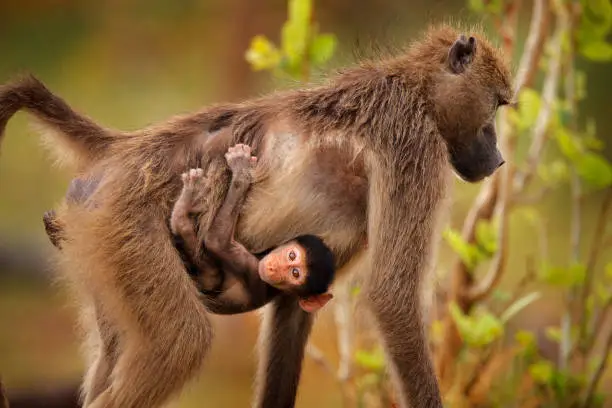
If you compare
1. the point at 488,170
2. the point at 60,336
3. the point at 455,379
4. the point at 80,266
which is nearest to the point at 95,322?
the point at 80,266

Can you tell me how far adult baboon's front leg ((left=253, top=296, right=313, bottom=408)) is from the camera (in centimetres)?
321

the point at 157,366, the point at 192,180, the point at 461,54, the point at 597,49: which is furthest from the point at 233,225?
the point at 597,49

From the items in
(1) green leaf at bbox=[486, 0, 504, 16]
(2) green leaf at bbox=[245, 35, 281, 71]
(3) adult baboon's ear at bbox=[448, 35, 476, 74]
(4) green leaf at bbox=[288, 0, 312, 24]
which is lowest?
(3) adult baboon's ear at bbox=[448, 35, 476, 74]

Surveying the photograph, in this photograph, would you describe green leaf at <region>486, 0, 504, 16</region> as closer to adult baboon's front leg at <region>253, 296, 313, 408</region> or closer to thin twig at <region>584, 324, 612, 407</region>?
thin twig at <region>584, 324, 612, 407</region>

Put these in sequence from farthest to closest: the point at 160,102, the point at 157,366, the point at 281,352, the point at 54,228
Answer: the point at 160,102, the point at 281,352, the point at 54,228, the point at 157,366

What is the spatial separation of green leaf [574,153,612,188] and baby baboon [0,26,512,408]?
953mm

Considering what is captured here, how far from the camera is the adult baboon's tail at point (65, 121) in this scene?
2.81 m

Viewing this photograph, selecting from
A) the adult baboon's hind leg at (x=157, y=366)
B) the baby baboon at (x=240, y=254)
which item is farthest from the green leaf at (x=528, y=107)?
the adult baboon's hind leg at (x=157, y=366)

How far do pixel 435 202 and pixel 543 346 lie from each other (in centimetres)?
354

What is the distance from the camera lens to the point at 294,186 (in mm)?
2869

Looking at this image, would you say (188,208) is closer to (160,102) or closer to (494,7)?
(494,7)

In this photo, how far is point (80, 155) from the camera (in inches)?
114

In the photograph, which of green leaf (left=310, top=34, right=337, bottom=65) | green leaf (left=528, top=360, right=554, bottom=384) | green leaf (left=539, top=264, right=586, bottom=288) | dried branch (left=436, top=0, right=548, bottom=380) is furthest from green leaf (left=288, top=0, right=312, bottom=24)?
green leaf (left=528, top=360, right=554, bottom=384)

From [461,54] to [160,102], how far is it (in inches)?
137
